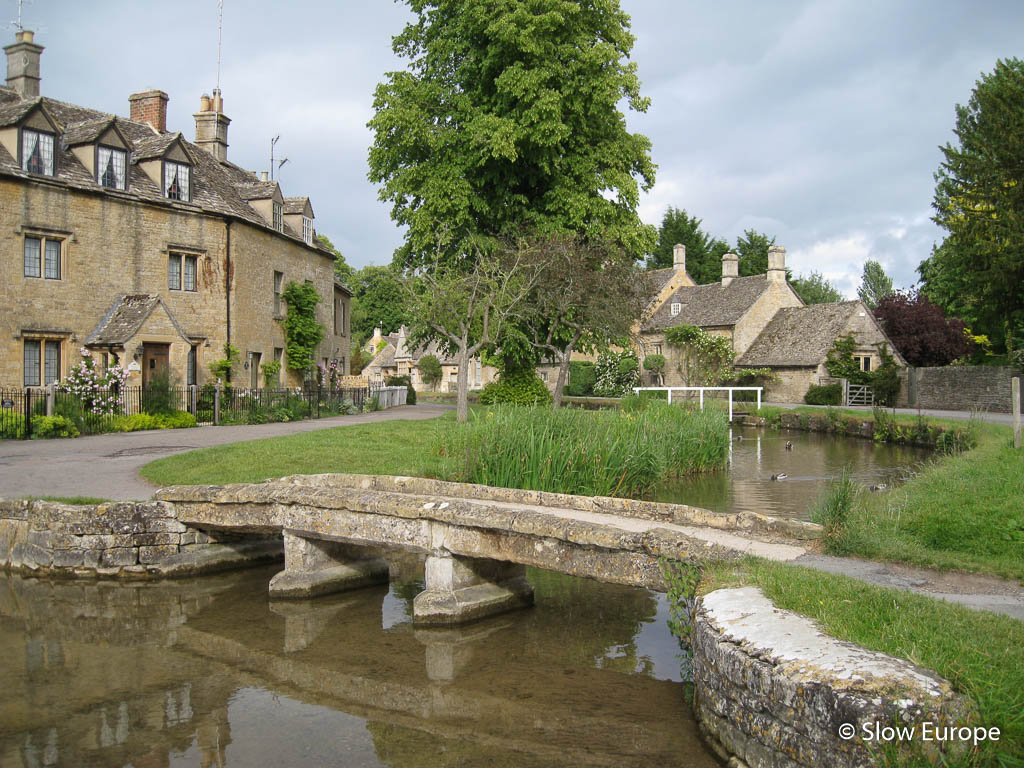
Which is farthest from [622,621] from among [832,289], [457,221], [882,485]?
[832,289]

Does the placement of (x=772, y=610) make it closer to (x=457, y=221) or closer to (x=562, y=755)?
(x=562, y=755)

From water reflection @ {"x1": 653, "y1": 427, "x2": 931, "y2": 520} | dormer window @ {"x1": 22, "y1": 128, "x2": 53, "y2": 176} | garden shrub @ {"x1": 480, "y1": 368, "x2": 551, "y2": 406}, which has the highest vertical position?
dormer window @ {"x1": 22, "y1": 128, "x2": 53, "y2": 176}

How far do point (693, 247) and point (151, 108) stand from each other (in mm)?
50446

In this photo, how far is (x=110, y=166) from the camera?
2641 centimetres

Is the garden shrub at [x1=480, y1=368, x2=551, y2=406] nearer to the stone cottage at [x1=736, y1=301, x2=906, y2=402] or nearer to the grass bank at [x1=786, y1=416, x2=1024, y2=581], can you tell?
the grass bank at [x1=786, y1=416, x2=1024, y2=581]

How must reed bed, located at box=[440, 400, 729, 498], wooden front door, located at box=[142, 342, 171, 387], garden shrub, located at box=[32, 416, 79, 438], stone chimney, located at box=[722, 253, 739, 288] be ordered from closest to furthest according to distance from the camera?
reed bed, located at box=[440, 400, 729, 498] < garden shrub, located at box=[32, 416, 79, 438] < wooden front door, located at box=[142, 342, 171, 387] < stone chimney, located at box=[722, 253, 739, 288]

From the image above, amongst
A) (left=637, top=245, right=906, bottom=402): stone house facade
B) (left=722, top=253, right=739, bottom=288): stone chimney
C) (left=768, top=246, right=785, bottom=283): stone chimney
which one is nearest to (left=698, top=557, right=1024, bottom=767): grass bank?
(left=637, top=245, right=906, bottom=402): stone house facade

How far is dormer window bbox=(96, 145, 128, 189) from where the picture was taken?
26.1 meters

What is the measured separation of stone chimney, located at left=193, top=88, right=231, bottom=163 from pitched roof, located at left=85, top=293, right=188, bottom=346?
11635mm

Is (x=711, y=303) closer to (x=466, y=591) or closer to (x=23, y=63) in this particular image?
(x=23, y=63)

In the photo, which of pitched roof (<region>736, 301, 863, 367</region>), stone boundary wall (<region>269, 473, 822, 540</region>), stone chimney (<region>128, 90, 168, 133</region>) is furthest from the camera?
pitched roof (<region>736, 301, 863, 367</region>)

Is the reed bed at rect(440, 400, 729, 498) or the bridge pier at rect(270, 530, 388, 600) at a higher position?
the reed bed at rect(440, 400, 729, 498)

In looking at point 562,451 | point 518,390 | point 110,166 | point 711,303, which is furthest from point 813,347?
point 562,451

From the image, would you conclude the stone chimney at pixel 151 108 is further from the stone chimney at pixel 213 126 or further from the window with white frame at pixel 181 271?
the window with white frame at pixel 181 271
